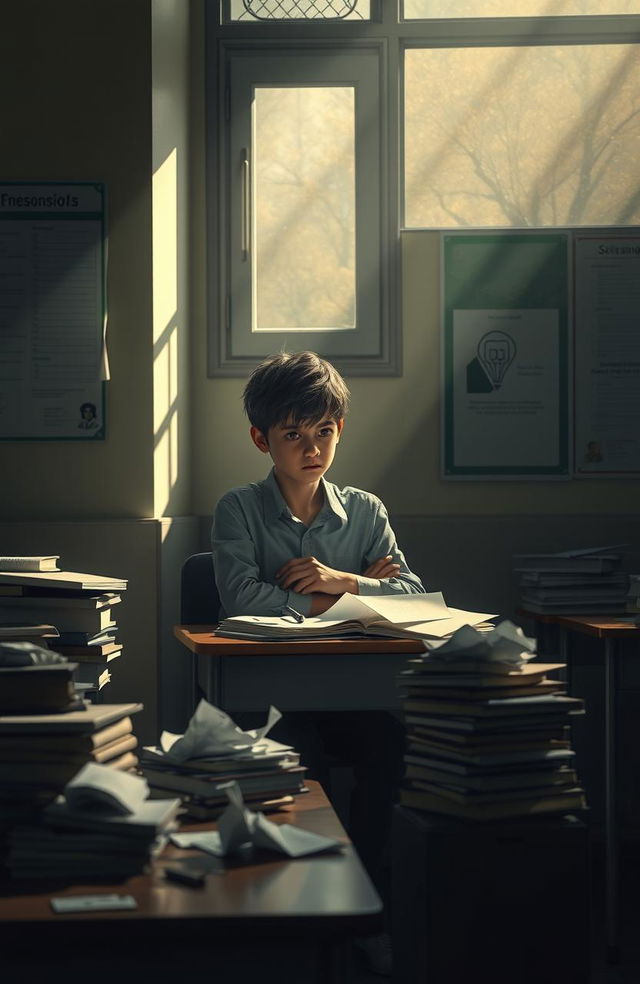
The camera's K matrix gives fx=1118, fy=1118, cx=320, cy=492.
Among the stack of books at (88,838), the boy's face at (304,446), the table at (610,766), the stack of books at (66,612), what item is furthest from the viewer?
the boy's face at (304,446)

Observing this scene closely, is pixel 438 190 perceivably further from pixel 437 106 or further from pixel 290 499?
pixel 290 499

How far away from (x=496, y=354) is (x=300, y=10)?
136 centimetres

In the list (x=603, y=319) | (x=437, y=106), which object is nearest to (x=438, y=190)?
(x=437, y=106)

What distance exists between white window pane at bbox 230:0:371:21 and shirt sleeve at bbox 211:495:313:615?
5.95ft

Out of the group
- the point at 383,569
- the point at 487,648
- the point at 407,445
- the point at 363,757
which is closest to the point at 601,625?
the point at 383,569

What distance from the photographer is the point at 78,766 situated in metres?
1.32

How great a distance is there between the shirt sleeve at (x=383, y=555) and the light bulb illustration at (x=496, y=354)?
0.83 metres

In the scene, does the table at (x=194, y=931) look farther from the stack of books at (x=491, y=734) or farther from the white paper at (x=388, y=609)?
the white paper at (x=388, y=609)

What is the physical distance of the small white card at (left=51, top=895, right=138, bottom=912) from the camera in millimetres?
1073

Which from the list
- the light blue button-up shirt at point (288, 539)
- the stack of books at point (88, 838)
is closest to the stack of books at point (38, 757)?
the stack of books at point (88, 838)

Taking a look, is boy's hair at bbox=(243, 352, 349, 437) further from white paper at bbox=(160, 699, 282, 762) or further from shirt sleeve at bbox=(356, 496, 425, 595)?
white paper at bbox=(160, 699, 282, 762)

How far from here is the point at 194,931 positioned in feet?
3.45

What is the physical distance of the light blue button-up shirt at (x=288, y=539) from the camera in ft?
9.39

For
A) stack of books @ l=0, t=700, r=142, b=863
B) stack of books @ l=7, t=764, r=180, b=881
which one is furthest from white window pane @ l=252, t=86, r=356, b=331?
stack of books @ l=7, t=764, r=180, b=881
